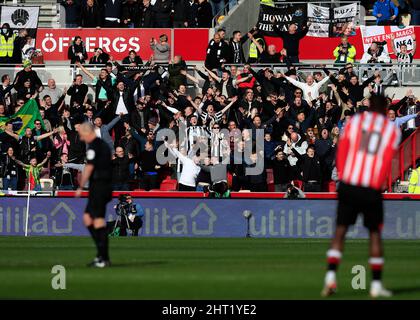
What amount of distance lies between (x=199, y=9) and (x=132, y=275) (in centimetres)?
2463

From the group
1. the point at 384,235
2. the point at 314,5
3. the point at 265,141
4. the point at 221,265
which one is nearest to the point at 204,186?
the point at 265,141

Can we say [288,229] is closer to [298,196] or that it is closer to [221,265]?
[298,196]

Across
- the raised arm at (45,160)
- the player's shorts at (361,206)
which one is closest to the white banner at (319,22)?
the raised arm at (45,160)

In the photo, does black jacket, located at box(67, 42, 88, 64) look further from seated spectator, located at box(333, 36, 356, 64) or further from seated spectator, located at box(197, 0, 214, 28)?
seated spectator, located at box(333, 36, 356, 64)

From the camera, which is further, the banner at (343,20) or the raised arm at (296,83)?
the banner at (343,20)

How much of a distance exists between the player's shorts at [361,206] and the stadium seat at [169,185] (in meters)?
18.5

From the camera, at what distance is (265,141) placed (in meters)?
33.1

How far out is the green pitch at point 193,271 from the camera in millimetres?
15453

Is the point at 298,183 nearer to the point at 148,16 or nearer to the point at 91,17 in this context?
the point at 148,16

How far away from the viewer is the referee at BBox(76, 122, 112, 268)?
18344mm

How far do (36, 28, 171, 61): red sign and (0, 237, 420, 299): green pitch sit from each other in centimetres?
1612

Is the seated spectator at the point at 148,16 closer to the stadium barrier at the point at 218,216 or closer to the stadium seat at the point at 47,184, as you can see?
the stadium seat at the point at 47,184

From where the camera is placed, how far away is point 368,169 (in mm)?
14602

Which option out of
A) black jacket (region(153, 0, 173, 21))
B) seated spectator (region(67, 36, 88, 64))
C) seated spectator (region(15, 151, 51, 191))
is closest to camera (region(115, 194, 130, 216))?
seated spectator (region(15, 151, 51, 191))
